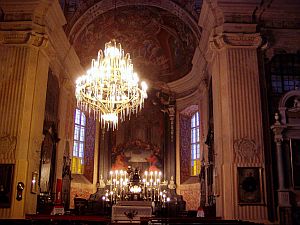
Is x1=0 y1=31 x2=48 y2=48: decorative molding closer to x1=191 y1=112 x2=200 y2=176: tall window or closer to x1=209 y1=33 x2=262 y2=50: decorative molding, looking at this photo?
x1=209 y1=33 x2=262 y2=50: decorative molding

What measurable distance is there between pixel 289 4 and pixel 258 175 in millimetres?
5593

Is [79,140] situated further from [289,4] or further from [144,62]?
[289,4]

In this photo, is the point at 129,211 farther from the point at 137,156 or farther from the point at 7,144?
the point at 137,156

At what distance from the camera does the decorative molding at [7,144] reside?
10.7 metres

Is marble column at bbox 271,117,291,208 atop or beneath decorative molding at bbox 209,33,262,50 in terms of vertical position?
beneath

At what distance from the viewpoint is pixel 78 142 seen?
18906 millimetres

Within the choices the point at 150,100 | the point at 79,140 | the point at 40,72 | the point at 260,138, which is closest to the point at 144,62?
the point at 150,100

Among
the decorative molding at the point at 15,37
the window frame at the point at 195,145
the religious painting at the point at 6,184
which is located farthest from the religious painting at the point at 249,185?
the window frame at the point at 195,145

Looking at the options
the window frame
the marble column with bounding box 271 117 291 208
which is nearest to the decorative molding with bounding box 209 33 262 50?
the marble column with bounding box 271 117 291 208

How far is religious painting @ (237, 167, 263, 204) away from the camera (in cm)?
1024

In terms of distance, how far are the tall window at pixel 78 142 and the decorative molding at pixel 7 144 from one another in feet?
25.1

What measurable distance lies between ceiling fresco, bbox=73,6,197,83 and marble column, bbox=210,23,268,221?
531 centimetres

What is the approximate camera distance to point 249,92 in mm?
11094

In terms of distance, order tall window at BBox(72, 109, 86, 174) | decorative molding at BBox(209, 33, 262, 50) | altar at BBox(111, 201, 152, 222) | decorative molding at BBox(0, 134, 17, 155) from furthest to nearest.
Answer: tall window at BBox(72, 109, 86, 174) < altar at BBox(111, 201, 152, 222) < decorative molding at BBox(209, 33, 262, 50) < decorative molding at BBox(0, 134, 17, 155)
